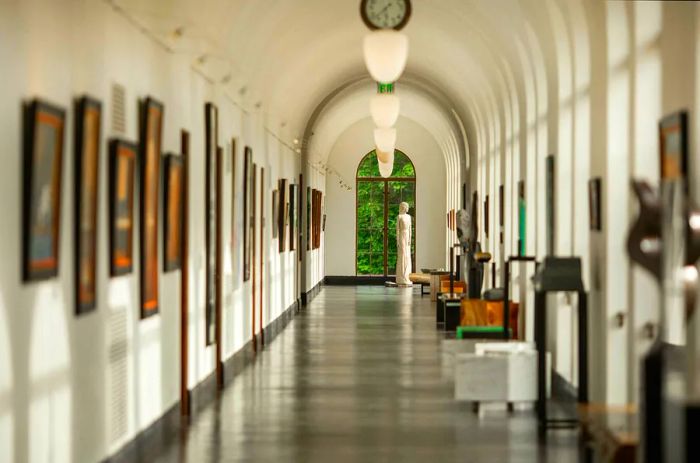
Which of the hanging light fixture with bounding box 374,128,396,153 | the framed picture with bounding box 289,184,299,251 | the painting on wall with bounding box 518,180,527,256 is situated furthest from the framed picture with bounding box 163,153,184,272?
the framed picture with bounding box 289,184,299,251

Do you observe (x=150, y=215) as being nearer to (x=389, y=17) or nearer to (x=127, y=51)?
(x=127, y=51)

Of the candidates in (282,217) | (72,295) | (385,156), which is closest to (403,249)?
(385,156)

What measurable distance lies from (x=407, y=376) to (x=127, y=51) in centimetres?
681

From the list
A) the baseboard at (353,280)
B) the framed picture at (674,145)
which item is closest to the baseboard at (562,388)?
the framed picture at (674,145)

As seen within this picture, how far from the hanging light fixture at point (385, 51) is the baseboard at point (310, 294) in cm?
1580

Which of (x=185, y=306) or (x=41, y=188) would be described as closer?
(x=41, y=188)

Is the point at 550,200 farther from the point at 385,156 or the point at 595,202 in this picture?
the point at 385,156

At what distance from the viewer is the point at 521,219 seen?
16344 millimetres

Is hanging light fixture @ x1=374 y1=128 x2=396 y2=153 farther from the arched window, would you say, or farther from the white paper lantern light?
the arched window

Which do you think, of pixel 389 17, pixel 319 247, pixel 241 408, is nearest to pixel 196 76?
pixel 389 17

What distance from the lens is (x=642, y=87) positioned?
9109 millimetres

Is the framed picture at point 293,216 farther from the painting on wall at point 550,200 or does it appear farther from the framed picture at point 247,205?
the painting on wall at point 550,200

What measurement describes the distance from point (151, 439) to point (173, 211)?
212 cm

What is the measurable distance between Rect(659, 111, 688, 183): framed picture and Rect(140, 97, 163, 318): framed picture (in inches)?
157
